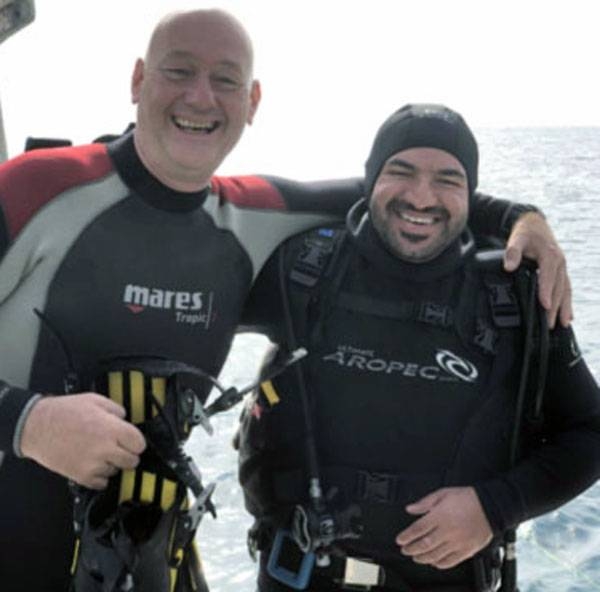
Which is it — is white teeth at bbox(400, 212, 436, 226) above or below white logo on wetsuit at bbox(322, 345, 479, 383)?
above

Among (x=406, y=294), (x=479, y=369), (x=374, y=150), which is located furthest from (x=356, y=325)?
(x=374, y=150)

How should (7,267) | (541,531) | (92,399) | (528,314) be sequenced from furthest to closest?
(541,531) → (528,314) → (7,267) → (92,399)

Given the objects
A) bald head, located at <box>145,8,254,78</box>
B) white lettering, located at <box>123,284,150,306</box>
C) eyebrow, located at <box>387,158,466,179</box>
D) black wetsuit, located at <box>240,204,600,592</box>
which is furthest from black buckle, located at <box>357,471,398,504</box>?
bald head, located at <box>145,8,254,78</box>

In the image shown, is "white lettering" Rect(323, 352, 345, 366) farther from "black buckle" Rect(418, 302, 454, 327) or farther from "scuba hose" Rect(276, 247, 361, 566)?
"black buckle" Rect(418, 302, 454, 327)

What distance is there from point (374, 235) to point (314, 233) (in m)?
0.19

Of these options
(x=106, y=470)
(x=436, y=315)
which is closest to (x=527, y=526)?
(x=436, y=315)

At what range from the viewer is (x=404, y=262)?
245cm

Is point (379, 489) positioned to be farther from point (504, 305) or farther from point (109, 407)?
point (109, 407)

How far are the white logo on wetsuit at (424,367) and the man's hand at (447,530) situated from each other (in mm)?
320

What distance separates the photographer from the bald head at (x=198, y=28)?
2139 mm

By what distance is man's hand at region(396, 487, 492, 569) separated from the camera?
2.20 m

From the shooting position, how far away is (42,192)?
207 centimetres

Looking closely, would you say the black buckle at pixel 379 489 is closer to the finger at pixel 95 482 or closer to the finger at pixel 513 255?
the finger at pixel 513 255

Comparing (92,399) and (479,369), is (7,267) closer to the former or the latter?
(92,399)
